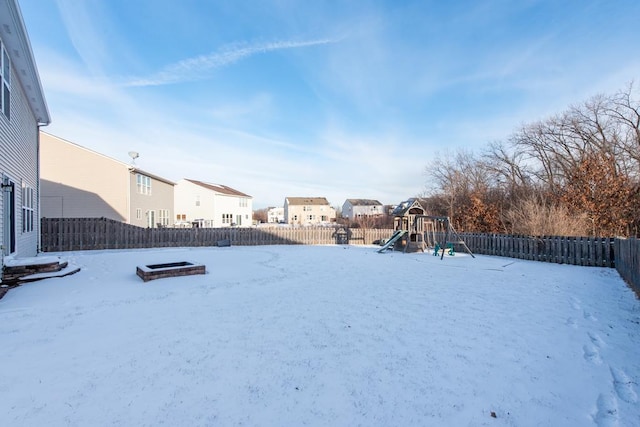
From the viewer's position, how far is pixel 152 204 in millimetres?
24734

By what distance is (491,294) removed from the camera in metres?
6.58

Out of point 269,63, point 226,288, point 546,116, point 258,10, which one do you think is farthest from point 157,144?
point 546,116

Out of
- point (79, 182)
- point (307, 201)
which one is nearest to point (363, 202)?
point (307, 201)

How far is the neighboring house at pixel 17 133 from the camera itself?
6.93 meters

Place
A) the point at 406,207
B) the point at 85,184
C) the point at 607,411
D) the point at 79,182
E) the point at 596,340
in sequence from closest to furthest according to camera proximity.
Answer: the point at 607,411 → the point at 596,340 → the point at 406,207 → the point at 79,182 → the point at 85,184

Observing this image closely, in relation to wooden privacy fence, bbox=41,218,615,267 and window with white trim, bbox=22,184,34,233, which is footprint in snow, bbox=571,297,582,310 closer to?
wooden privacy fence, bbox=41,218,615,267

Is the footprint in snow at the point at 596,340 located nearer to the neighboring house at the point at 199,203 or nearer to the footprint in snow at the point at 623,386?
the footprint in snow at the point at 623,386

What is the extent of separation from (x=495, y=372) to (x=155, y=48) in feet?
50.8

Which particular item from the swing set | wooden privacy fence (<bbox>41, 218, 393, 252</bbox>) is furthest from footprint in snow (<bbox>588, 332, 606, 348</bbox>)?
wooden privacy fence (<bbox>41, 218, 393, 252</bbox>)

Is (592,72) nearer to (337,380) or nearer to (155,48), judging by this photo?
(337,380)

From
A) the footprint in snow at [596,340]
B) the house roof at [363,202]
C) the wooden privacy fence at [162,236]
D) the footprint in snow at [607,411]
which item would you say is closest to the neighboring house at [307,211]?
the house roof at [363,202]

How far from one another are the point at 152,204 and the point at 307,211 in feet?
137

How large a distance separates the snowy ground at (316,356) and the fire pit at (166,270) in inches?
34.3

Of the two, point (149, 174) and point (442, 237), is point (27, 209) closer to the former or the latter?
point (149, 174)
